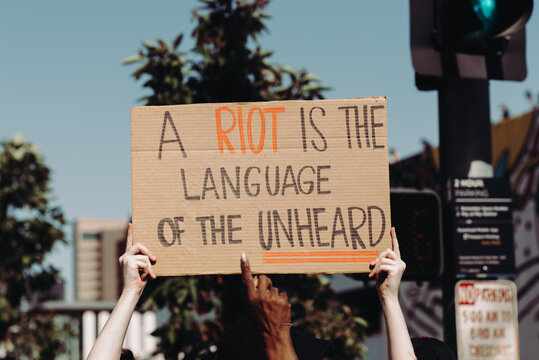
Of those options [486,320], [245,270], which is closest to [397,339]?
[245,270]

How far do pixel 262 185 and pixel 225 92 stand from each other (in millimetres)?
5405

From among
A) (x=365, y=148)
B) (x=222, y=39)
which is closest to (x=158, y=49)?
(x=222, y=39)

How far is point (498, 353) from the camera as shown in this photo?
429 centimetres

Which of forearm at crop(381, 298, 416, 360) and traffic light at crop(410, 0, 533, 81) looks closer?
forearm at crop(381, 298, 416, 360)

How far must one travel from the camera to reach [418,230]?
14.8 feet

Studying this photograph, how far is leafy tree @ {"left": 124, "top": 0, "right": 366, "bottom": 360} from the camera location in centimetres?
830

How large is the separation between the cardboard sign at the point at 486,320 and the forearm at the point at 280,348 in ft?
5.28

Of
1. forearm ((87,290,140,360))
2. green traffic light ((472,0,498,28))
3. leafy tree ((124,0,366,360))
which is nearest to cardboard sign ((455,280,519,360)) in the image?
green traffic light ((472,0,498,28))

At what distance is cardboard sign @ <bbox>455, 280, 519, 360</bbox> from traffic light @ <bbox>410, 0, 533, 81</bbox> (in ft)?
3.87

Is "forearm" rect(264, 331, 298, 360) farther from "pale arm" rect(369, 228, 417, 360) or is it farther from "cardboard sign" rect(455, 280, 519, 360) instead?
"cardboard sign" rect(455, 280, 519, 360)

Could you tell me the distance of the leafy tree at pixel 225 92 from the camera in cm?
830

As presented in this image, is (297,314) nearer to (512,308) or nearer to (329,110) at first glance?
(512,308)

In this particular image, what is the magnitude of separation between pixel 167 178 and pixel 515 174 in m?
16.9

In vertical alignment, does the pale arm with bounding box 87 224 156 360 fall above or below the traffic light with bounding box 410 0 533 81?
below
